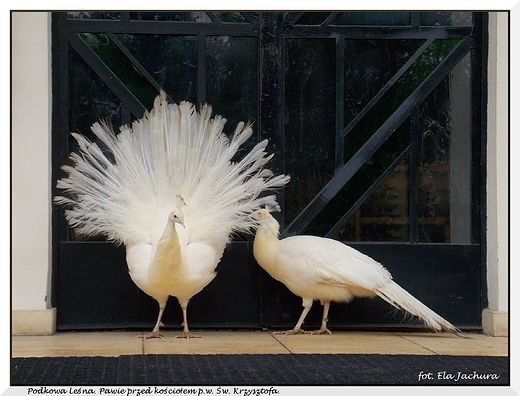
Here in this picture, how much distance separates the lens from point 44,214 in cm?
648

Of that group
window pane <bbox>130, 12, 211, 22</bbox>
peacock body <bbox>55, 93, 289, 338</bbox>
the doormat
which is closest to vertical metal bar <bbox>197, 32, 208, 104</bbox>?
window pane <bbox>130, 12, 211, 22</bbox>

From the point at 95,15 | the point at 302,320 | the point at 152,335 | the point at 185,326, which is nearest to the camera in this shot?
the point at 152,335

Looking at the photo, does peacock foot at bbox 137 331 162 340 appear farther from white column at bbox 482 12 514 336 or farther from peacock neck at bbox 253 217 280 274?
white column at bbox 482 12 514 336

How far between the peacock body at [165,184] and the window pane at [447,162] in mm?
1270

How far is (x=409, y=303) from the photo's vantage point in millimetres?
6469

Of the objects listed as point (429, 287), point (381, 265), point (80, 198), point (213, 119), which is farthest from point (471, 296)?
point (80, 198)

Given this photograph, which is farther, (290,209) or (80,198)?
(290,209)

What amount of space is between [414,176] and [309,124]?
98 centimetres

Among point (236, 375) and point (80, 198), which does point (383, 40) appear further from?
point (236, 375)

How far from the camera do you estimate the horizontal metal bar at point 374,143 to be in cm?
687

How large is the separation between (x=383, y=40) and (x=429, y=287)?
2109mm

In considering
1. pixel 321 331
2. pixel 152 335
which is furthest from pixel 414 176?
pixel 152 335

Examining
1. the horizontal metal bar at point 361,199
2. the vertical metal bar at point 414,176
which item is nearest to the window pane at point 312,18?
the vertical metal bar at point 414,176

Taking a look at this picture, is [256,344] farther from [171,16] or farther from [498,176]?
[171,16]
